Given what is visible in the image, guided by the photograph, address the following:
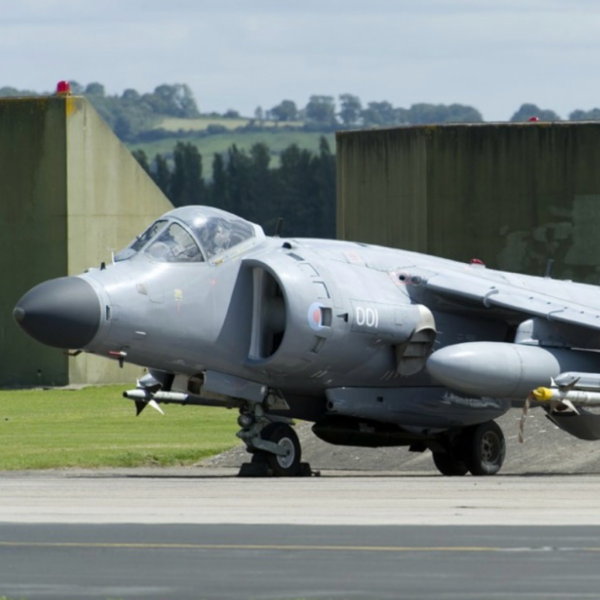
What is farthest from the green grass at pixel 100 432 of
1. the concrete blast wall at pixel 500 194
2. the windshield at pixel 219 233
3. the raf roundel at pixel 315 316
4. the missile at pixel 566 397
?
the concrete blast wall at pixel 500 194

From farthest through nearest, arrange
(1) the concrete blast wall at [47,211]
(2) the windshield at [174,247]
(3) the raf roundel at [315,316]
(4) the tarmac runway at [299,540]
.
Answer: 1. (1) the concrete blast wall at [47,211]
2. (3) the raf roundel at [315,316]
3. (2) the windshield at [174,247]
4. (4) the tarmac runway at [299,540]

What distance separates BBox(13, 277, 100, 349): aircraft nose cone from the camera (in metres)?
20.6

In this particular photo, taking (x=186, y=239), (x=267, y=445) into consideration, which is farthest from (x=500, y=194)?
(x=186, y=239)

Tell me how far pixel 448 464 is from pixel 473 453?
18.3 inches

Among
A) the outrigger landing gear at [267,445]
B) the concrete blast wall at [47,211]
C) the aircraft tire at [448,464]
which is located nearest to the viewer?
the outrigger landing gear at [267,445]

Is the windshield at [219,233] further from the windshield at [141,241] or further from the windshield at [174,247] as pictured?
the windshield at [141,241]

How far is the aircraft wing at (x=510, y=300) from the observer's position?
23.6 meters

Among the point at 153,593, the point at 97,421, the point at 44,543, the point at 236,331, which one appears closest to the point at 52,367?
the point at 97,421

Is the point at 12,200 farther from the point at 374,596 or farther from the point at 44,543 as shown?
the point at 374,596

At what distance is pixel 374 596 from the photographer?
11383mm

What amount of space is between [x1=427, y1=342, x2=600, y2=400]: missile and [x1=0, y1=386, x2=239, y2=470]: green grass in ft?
18.6

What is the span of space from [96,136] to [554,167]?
35.6 ft

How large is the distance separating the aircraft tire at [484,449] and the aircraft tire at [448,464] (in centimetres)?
15

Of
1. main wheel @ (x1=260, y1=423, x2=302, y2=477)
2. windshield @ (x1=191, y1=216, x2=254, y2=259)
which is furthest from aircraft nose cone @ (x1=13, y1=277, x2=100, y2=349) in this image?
main wheel @ (x1=260, y1=423, x2=302, y2=477)
